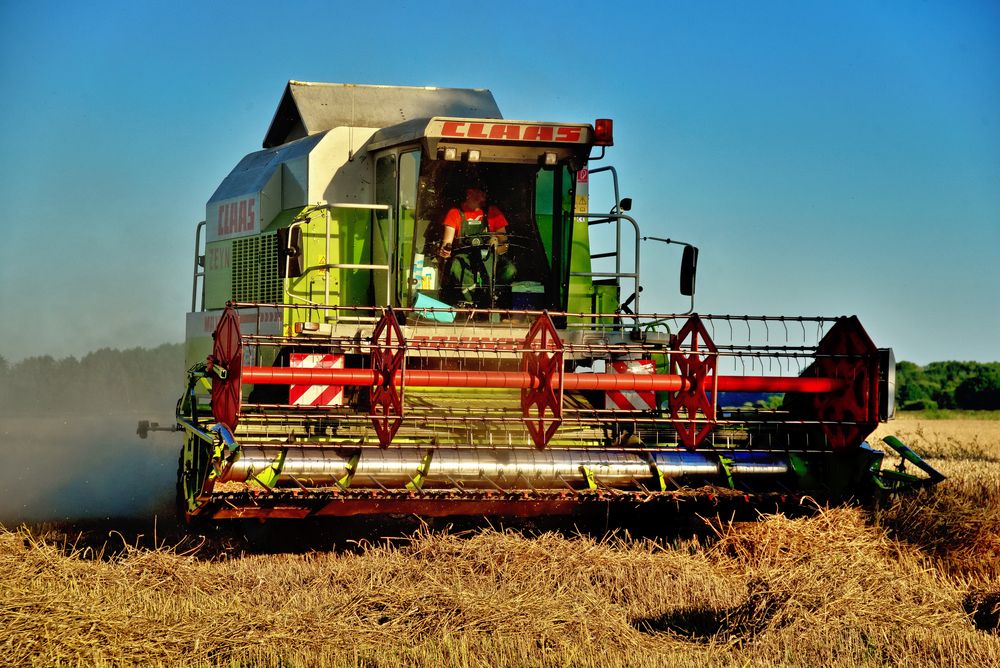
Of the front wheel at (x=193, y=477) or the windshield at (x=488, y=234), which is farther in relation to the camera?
the windshield at (x=488, y=234)

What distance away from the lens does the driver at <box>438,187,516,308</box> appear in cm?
819

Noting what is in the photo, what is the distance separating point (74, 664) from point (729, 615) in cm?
259

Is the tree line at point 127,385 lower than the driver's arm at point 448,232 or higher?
lower

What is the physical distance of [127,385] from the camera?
84.1 ft

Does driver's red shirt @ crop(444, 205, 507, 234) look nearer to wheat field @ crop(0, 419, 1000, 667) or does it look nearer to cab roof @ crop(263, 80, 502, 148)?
cab roof @ crop(263, 80, 502, 148)

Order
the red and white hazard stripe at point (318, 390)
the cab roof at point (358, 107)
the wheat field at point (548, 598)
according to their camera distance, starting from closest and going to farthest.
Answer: the wheat field at point (548, 598)
the red and white hazard stripe at point (318, 390)
the cab roof at point (358, 107)

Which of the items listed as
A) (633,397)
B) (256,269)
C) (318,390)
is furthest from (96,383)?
(633,397)

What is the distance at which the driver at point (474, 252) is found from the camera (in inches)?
322

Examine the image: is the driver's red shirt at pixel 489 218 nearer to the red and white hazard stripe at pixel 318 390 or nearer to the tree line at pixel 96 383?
the red and white hazard stripe at pixel 318 390

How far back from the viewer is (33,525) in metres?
8.33

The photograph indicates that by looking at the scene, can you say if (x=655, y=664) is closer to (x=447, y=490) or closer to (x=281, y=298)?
(x=447, y=490)

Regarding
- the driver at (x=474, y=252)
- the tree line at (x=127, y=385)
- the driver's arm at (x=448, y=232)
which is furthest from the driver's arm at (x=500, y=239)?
the tree line at (x=127, y=385)

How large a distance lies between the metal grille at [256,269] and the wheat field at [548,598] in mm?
2210

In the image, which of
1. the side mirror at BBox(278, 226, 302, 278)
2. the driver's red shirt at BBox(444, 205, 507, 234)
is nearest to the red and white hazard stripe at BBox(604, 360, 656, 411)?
the driver's red shirt at BBox(444, 205, 507, 234)
